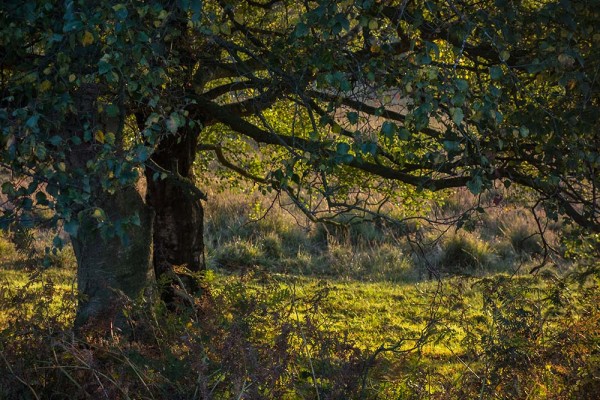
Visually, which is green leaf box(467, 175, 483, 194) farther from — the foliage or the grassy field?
the grassy field

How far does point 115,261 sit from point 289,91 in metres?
1.88

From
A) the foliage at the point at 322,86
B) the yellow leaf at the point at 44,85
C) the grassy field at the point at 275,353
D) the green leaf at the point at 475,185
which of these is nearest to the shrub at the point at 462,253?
the grassy field at the point at 275,353

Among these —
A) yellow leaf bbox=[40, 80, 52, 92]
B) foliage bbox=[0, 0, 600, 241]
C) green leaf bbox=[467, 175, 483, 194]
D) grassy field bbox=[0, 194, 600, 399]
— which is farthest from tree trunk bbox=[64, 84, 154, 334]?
green leaf bbox=[467, 175, 483, 194]

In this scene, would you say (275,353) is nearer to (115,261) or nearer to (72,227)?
(72,227)

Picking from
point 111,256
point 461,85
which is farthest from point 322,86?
point 111,256

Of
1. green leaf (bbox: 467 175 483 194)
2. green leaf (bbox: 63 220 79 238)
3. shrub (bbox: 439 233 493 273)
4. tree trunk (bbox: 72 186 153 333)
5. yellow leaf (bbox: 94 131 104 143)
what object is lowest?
shrub (bbox: 439 233 493 273)

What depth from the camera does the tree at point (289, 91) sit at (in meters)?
3.79

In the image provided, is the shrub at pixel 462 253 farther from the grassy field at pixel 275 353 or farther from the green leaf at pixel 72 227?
the green leaf at pixel 72 227

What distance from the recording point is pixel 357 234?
1546cm

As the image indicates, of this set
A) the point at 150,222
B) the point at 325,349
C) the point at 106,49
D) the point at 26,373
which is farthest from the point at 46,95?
the point at 150,222

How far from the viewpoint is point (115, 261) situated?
645cm

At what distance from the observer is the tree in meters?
3.79

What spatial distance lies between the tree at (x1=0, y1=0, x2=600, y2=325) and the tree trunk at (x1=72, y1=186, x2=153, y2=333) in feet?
0.04

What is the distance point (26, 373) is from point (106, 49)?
189cm
